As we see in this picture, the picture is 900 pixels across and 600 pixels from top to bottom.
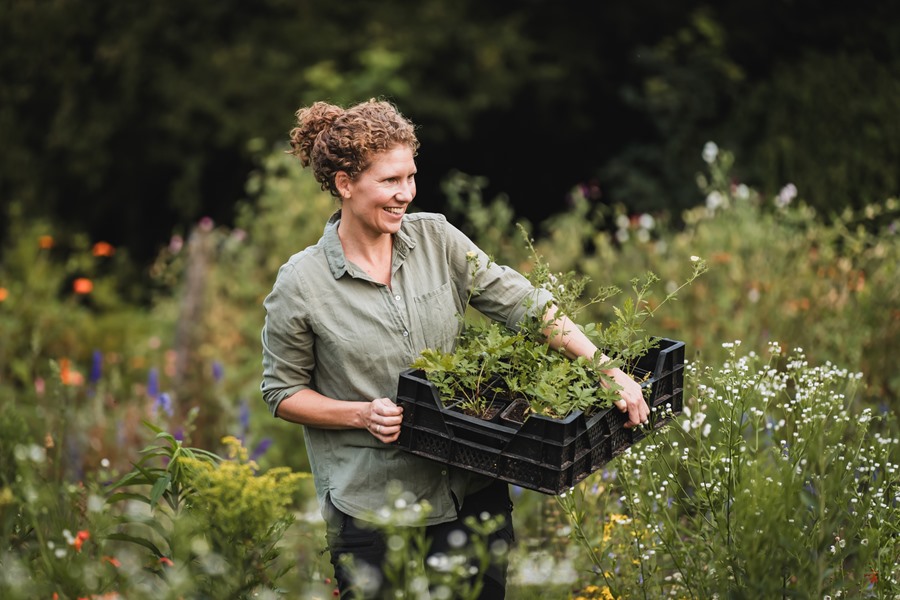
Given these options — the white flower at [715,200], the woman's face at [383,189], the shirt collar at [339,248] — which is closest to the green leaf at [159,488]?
the shirt collar at [339,248]

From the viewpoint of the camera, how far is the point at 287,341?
2717mm

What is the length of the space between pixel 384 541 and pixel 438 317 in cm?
58

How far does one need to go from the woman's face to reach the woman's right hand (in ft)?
1.40

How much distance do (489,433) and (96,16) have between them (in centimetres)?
901

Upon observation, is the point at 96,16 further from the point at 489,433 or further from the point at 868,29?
the point at 489,433

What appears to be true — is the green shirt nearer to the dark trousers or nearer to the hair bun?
the dark trousers

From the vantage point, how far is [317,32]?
9.73 m

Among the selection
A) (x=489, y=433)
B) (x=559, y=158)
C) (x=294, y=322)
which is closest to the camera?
(x=489, y=433)

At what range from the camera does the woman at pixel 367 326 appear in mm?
2686

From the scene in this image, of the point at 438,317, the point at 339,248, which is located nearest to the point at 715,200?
the point at 438,317

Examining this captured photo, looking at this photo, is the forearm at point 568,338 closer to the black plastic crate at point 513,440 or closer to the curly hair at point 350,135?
the black plastic crate at point 513,440

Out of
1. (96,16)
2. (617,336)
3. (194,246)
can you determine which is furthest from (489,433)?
(96,16)

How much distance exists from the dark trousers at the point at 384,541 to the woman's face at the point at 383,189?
0.74 metres

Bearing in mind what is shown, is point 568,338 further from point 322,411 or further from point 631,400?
point 322,411
